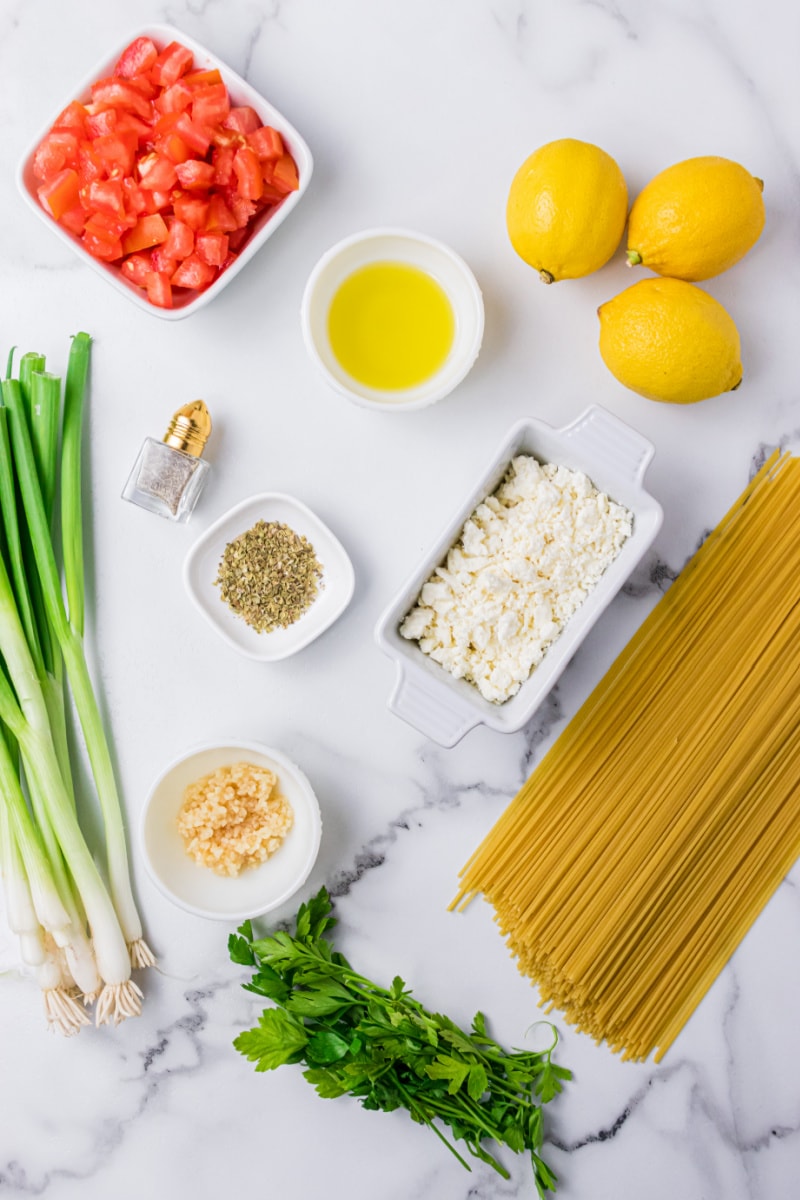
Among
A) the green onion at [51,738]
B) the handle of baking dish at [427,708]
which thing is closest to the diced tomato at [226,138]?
the green onion at [51,738]

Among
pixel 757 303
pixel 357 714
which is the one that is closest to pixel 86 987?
pixel 357 714

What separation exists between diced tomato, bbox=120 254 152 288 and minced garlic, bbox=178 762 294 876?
857mm

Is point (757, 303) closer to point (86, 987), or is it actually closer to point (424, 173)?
point (424, 173)

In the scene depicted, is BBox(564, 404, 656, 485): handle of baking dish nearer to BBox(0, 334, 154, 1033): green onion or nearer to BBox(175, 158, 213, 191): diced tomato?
BBox(175, 158, 213, 191): diced tomato

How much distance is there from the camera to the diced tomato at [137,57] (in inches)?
58.9

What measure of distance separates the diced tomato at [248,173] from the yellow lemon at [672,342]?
0.62 meters

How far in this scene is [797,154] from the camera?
1618mm

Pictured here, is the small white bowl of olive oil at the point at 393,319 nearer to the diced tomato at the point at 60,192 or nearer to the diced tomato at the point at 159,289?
the diced tomato at the point at 159,289

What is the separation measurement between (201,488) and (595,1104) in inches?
53.8

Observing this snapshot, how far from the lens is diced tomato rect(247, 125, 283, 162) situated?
1495 mm

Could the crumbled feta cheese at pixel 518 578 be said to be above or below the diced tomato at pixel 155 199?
below

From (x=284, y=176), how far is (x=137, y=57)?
1.03 feet

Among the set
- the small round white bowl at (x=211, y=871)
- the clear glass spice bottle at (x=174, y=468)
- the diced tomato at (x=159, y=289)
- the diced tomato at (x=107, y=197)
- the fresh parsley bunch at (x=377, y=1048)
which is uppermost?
the diced tomato at (x=107, y=197)

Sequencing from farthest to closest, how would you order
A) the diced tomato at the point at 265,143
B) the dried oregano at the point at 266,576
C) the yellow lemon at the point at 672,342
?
the dried oregano at the point at 266,576 < the diced tomato at the point at 265,143 < the yellow lemon at the point at 672,342
